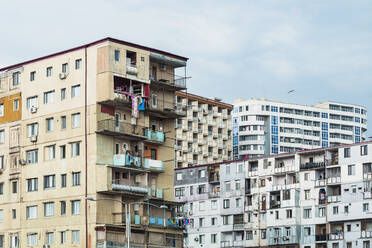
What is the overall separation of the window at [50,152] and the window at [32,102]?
5.77 m

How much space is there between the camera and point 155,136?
102 m

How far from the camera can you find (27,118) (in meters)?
103

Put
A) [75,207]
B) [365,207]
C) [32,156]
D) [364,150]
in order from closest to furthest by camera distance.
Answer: [75,207] → [32,156] → [365,207] → [364,150]

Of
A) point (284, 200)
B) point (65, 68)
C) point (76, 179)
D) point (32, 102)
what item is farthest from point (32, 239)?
point (284, 200)

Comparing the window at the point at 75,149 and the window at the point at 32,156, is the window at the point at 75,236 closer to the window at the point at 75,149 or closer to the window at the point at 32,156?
the window at the point at 75,149

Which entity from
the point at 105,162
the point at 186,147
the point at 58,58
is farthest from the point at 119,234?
the point at 186,147

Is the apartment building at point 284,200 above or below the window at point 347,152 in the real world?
below

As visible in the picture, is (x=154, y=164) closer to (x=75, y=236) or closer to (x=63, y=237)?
(x=75, y=236)

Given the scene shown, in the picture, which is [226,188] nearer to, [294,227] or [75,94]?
[294,227]

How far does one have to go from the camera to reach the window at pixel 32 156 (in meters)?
102

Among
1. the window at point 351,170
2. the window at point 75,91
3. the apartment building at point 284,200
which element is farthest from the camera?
the window at point 351,170

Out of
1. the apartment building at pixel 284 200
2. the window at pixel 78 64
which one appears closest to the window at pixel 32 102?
the window at pixel 78 64

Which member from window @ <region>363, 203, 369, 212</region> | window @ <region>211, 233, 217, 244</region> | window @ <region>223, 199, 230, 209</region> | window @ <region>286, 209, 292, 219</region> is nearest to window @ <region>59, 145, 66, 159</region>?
window @ <region>286, 209, 292, 219</region>

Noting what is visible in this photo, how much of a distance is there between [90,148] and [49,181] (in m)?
7.59
